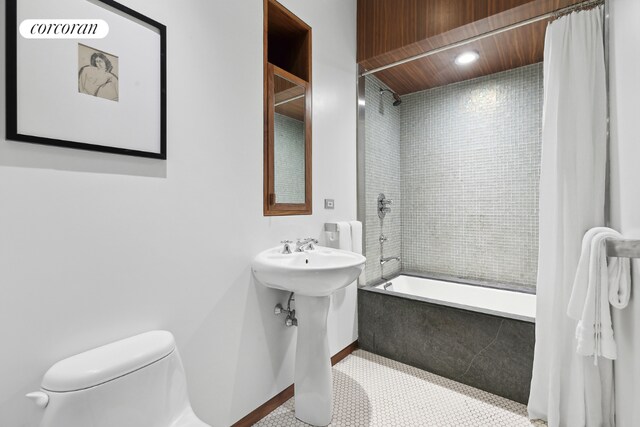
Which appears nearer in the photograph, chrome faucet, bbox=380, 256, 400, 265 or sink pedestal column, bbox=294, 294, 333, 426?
sink pedestal column, bbox=294, 294, 333, 426

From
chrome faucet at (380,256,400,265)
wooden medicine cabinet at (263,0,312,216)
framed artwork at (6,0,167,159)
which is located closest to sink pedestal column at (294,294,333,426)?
wooden medicine cabinet at (263,0,312,216)

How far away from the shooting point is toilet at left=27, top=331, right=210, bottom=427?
2.68ft

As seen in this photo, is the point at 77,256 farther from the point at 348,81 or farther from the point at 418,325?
the point at 348,81

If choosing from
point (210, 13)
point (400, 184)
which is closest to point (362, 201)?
point (400, 184)

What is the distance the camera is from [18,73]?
85 centimetres

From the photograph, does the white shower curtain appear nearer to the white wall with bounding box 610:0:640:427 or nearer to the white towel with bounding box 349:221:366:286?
the white wall with bounding box 610:0:640:427

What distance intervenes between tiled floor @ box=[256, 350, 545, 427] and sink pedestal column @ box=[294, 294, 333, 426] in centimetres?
10

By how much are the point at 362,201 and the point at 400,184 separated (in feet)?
2.84

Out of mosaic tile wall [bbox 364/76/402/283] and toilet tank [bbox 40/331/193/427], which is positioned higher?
mosaic tile wall [bbox 364/76/402/283]

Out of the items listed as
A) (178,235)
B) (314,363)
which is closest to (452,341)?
(314,363)

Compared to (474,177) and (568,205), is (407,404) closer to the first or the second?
(568,205)

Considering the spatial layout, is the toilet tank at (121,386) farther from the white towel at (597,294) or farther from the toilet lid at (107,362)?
the white towel at (597,294)

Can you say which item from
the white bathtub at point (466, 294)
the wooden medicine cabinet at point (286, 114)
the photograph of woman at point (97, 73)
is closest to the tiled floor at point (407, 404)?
the white bathtub at point (466, 294)

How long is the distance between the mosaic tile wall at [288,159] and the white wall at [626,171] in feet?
5.19
